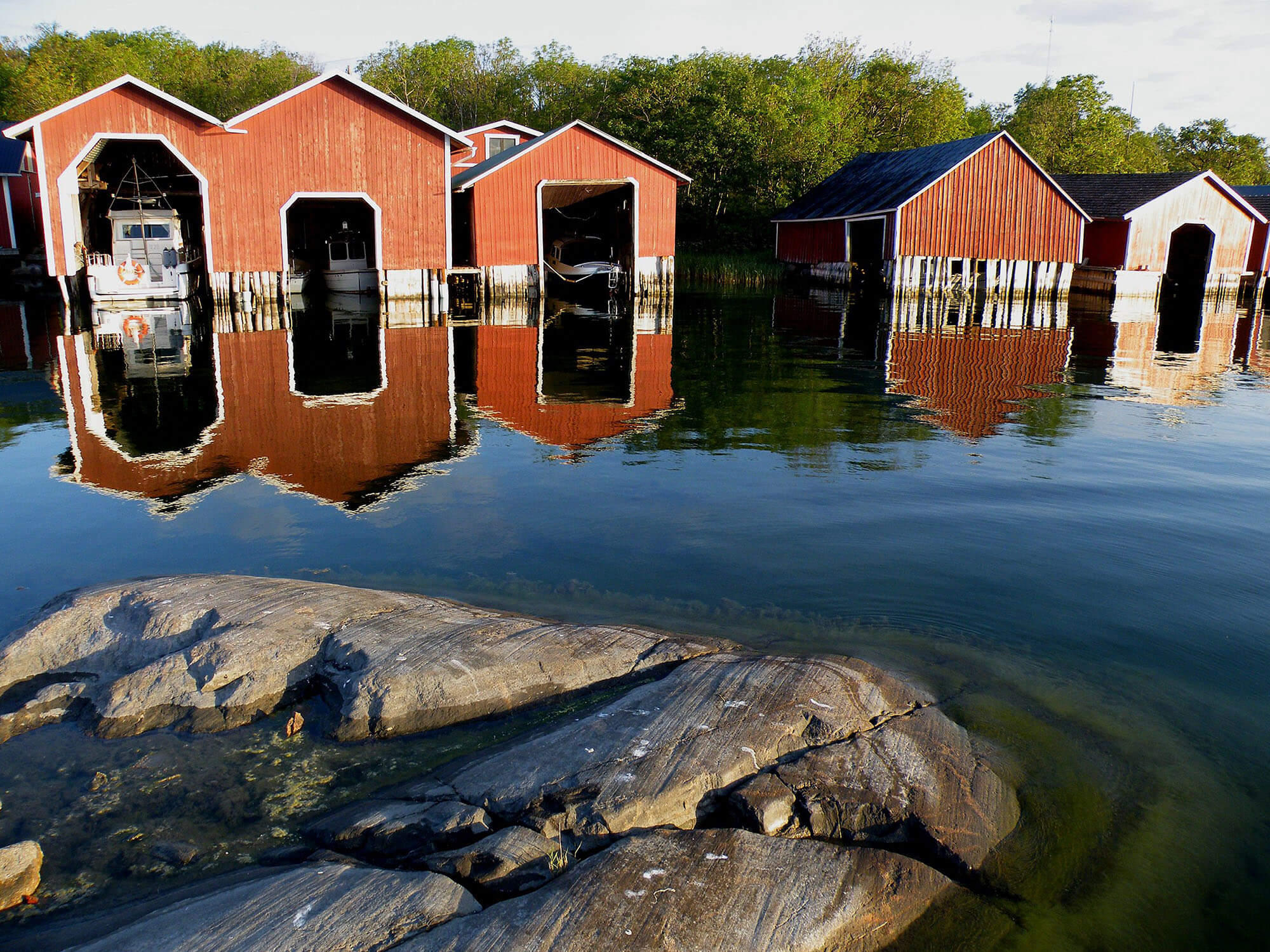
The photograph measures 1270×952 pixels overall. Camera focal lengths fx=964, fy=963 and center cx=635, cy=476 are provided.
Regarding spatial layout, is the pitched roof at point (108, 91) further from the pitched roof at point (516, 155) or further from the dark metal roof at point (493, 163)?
the pitched roof at point (516, 155)

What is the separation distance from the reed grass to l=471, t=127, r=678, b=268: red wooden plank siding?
11.1m

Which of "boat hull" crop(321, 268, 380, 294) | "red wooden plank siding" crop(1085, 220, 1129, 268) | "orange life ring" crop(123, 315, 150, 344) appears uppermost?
"red wooden plank siding" crop(1085, 220, 1129, 268)

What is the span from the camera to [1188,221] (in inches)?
1353

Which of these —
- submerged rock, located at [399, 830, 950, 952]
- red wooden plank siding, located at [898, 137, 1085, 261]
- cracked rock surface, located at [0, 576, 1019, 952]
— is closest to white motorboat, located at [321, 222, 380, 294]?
red wooden plank siding, located at [898, 137, 1085, 261]

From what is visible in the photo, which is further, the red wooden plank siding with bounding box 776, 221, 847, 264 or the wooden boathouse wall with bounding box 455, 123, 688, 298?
the red wooden plank siding with bounding box 776, 221, 847, 264

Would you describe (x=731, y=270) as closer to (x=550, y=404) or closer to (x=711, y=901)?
(x=550, y=404)

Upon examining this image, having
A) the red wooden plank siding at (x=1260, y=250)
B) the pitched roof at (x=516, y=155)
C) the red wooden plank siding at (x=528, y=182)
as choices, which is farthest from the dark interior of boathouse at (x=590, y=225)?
the red wooden plank siding at (x=1260, y=250)

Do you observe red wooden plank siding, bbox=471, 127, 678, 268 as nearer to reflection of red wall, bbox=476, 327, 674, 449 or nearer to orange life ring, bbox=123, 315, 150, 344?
orange life ring, bbox=123, 315, 150, 344

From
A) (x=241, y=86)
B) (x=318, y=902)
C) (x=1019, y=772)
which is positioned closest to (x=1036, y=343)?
(x=1019, y=772)

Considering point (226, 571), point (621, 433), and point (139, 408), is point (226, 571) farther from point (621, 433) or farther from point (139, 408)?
point (139, 408)

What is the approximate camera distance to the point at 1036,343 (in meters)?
20.9

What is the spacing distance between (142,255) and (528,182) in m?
11.1

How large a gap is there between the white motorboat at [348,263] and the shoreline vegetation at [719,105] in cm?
1675

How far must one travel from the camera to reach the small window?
38.8 meters
